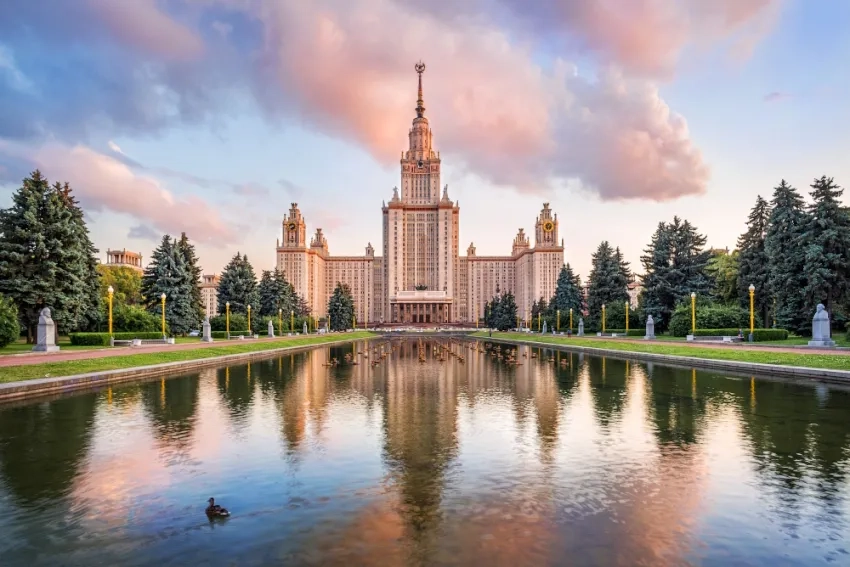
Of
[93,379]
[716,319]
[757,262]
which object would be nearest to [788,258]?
[716,319]

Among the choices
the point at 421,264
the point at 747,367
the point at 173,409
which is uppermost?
the point at 421,264

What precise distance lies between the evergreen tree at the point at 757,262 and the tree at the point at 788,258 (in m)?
5.14

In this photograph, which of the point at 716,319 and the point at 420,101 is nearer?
the point at 716,319

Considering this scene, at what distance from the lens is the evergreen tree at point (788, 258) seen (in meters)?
40.1

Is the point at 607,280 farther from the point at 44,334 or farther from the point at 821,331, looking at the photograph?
the point at 44,334

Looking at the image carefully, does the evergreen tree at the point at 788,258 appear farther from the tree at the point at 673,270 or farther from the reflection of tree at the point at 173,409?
the reflection of tree at the point at 173,409

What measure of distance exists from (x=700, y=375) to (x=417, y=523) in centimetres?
1868

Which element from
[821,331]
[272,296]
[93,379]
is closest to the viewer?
[93,379]

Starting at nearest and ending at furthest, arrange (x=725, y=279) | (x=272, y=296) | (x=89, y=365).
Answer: (x=89, y=365)
(x=725, y=279)
(x=272, y=296)

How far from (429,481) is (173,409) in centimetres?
899

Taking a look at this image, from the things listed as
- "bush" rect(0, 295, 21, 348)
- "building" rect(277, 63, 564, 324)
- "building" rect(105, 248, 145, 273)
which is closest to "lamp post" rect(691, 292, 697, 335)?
"bush" rect(0, 295, 21, 348)

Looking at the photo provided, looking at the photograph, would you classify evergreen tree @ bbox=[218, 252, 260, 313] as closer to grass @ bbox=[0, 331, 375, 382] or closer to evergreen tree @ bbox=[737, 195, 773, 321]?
grass @ bbox=[0, 331, 375, 382]

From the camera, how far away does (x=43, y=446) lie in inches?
398

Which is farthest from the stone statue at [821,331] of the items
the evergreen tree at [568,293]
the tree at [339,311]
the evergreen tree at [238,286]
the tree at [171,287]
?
the tree at [339,311]
